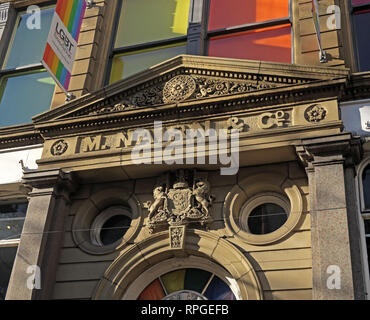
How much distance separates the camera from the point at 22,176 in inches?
541

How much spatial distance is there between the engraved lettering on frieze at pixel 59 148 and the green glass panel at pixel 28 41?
4.43 meters

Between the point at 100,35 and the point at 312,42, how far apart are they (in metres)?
6.31

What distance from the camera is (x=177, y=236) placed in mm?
12070

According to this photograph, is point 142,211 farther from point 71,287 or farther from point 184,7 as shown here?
point 184,7

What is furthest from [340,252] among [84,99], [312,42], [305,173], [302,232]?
[84,99]

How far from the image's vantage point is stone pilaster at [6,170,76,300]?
1212 centimetres

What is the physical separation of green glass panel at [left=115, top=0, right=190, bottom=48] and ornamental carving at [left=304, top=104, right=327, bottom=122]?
523 centimetres

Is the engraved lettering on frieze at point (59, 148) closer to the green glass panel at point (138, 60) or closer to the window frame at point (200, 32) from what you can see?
the window frame at point (200, 32)

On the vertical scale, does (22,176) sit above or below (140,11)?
below

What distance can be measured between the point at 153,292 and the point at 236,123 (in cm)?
419

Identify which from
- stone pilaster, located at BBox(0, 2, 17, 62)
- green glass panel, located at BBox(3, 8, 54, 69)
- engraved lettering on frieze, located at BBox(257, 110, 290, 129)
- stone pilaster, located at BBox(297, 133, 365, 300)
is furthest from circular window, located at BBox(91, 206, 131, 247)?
stone pilaster, located at BBox(0, 2, 17, 62)

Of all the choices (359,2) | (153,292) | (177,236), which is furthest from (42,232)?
(359,2)

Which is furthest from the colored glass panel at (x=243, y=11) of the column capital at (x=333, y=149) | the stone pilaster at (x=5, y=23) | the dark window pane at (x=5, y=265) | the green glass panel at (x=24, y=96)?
the dark window pane at (x=5, y=265)

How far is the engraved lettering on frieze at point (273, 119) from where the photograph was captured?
1232cm
